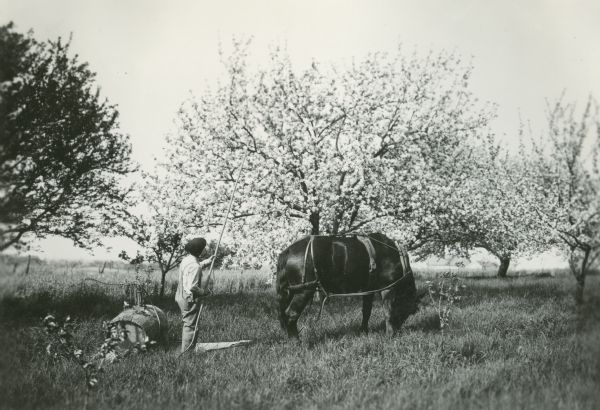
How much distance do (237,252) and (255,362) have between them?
8.04 m

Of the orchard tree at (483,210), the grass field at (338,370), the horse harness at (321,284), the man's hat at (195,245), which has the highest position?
the orchard tree at (483,210)

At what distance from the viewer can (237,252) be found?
46.6 ft

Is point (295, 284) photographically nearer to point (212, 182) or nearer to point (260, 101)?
point (212, 182)

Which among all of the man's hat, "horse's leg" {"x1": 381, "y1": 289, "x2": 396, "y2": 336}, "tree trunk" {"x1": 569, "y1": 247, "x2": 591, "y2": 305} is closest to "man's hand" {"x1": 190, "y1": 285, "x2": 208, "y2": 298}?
the man's hat

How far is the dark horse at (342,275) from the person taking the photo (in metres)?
8.44

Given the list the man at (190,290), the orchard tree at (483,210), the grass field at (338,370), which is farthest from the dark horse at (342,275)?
the orchard tree at (483,210)

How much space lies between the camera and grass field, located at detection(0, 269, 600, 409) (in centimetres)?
452

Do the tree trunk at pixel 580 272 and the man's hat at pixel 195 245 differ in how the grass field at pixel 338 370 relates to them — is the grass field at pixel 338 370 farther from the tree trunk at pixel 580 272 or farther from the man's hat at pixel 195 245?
the man's hat at pixel 195 245

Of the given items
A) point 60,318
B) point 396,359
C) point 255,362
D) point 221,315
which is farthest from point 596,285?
point 60,318

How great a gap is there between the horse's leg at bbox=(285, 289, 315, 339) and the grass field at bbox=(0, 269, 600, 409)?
0.99ft

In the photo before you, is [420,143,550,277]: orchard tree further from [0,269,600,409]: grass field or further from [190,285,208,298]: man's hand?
[190,285,208,298]: man's hand

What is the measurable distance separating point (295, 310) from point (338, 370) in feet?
8.15

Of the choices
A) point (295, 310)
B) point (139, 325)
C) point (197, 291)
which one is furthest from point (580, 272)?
point (139, 325)

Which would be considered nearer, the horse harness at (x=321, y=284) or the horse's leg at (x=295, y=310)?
the horse's leg at (x=295, y=310)
